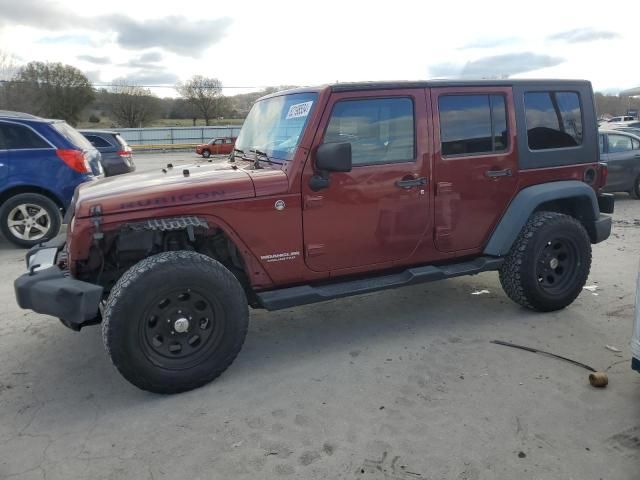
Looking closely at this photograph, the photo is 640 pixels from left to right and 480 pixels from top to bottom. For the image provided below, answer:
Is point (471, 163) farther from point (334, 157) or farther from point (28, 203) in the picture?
point (28, 203)

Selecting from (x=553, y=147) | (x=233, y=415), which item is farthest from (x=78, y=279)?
(x=553, y=147)

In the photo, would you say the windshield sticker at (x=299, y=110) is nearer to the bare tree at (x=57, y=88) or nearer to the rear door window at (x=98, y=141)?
the rear door window at (x=98, y=141)

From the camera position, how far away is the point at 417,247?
13.3 ft

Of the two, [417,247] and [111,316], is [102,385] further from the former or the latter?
[417,247]

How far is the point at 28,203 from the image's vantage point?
7066 mm

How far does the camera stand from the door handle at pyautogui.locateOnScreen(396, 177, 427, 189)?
3.83m

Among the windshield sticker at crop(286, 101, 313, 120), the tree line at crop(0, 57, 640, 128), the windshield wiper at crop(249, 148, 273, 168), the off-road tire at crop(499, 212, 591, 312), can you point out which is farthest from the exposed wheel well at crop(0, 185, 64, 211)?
the tree line at crop(0, 57, 640, 128)

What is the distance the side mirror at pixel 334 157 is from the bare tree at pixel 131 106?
165 feet

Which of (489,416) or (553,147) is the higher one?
Answer: (553,147)

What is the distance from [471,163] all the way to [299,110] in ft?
4.87

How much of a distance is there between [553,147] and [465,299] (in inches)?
64.1

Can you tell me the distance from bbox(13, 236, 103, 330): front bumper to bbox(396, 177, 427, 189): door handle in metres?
2.23

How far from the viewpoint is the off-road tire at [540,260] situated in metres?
4.29

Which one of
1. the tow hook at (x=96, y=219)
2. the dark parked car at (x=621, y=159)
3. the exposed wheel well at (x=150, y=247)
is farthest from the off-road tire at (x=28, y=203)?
the dark parked car at (x=621, y=159)
